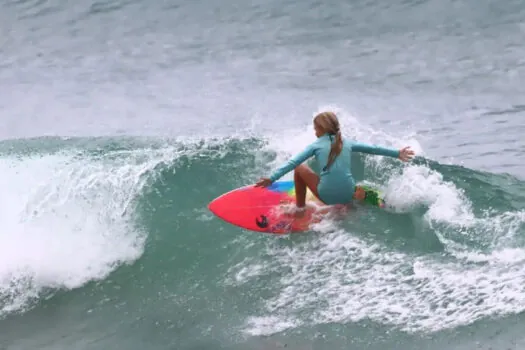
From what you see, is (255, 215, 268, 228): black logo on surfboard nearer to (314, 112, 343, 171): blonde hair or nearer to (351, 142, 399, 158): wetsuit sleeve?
(314, 112, 343, 171): blonde hair

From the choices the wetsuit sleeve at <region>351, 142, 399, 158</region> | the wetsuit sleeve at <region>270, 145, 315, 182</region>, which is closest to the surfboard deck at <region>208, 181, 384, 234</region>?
the wetsuit sleeve at <region>351, 142, 399, 158</region>

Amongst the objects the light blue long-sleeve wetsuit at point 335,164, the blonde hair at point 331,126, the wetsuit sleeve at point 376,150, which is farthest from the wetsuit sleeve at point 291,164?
the wetsuit sleeve at point 376,150

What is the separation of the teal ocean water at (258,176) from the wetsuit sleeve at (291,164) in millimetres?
765

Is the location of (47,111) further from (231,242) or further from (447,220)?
(447,220)

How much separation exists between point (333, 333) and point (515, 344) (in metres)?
1.36

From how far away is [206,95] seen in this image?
44.3 ft

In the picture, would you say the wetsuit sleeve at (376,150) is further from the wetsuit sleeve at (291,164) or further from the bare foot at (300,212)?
the bare foot at (300,212)

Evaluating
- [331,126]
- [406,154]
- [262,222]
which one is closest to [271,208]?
[262,222]

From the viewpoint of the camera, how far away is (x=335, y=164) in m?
7.59

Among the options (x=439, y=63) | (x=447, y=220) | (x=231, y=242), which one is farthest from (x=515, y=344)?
(x=439, y=63)

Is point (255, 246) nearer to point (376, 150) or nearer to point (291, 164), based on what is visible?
point (291, 164)

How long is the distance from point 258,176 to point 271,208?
1.22m

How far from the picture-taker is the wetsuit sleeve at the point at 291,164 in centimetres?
718

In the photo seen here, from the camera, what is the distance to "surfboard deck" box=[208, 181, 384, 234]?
7.84 meters
